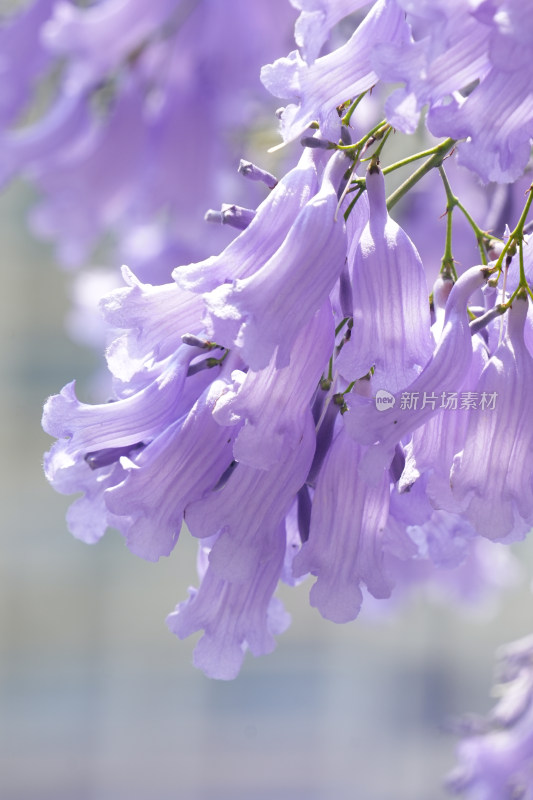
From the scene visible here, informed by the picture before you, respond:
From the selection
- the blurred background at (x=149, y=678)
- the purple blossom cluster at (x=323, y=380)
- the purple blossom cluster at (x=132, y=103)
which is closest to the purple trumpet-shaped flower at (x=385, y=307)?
the purple blossom cluster at (x=323, y=380)

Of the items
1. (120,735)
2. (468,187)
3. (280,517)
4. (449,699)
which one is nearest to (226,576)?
(280,517)

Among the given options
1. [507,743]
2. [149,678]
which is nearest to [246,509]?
[507,743]

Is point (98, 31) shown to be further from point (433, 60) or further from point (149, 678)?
point (149, 678)

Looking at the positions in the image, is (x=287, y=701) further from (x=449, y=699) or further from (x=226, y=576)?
(x=226, y=576)

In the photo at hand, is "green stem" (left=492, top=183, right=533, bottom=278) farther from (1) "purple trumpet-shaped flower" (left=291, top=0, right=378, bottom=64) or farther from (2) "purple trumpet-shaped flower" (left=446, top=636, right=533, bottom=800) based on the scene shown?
(2) "purple trumpet-shaped flower" (left=446, top=636, right=533, bottom=800)

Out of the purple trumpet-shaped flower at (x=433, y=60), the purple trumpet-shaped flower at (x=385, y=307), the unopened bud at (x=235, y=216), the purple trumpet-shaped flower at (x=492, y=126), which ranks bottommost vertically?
the purple trumpet-shaped flower at (x=385, y=307)

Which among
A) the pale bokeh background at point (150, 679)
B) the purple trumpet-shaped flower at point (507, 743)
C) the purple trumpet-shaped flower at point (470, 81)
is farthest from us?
the pale bokeh background at point (150, 679)

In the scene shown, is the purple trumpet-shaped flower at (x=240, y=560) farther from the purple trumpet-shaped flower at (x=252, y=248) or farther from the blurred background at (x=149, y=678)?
the blurred background at (x=149, y=678)
